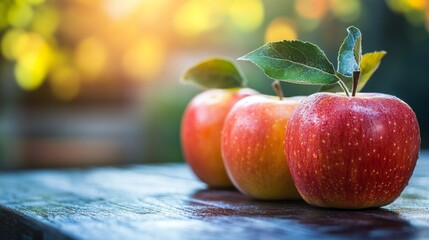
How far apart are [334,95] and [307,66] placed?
0.06 m

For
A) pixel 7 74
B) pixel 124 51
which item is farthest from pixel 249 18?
pixel 7 74

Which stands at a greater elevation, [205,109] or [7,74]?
[7,74]

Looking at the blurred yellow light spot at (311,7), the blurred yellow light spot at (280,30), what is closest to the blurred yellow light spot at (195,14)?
the blurred yellow light spot at (280,30)

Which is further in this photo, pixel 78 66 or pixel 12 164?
pixel 12 164

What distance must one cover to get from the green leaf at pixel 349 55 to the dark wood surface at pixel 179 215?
0.22 m

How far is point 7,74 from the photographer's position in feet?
16.7

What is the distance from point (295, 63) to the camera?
1269 mm

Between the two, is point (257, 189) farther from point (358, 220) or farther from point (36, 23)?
point (36, 23)

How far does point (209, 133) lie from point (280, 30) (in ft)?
9.32

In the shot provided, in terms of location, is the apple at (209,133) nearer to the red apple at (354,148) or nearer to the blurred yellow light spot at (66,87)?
→ the red apple at (354,148)

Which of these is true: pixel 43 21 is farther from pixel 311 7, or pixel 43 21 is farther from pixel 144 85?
pixel 144 85

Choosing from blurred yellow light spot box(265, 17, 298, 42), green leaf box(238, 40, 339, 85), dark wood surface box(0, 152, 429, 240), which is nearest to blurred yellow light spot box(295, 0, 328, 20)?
blurred yellow light spot box(265, 17, 298, 42)

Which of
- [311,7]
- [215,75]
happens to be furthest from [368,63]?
[311,7]

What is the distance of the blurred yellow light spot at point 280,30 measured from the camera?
4215 millimetres
